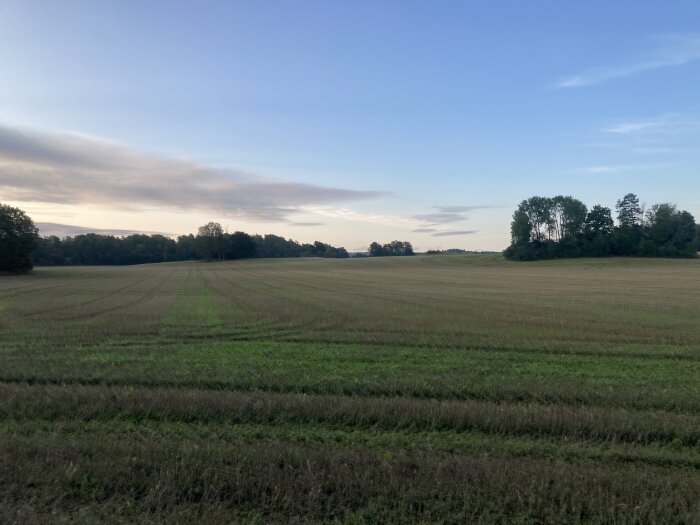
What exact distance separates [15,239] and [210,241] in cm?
7460

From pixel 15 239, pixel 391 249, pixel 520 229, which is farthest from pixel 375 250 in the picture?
pixel 15 239

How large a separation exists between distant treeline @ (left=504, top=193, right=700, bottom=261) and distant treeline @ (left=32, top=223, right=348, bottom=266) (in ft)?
267

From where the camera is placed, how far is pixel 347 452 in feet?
19.2

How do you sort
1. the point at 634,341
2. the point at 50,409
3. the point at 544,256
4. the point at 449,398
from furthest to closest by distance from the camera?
the point at 544,256
the point at 634,341
the point at 449,398
the point at 50,409

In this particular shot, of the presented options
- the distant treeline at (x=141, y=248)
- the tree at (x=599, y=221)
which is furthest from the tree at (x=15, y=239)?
the tree at (x=599, y=221)

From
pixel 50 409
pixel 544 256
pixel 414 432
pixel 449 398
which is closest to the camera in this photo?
pixel 414 432

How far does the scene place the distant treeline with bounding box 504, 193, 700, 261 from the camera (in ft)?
363

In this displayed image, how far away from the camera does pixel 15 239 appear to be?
76000mm

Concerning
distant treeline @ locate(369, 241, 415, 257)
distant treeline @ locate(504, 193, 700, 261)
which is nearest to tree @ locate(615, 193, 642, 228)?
distant treeline @ locate(504, 193, 700, 261)

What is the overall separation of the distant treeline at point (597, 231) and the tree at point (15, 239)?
3770 inches

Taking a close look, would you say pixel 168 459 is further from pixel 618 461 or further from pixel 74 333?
pixel 74 333

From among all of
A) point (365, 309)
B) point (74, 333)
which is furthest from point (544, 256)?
point (74, 333)

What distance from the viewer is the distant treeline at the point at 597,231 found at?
363 feet

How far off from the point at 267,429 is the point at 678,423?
5.64m
